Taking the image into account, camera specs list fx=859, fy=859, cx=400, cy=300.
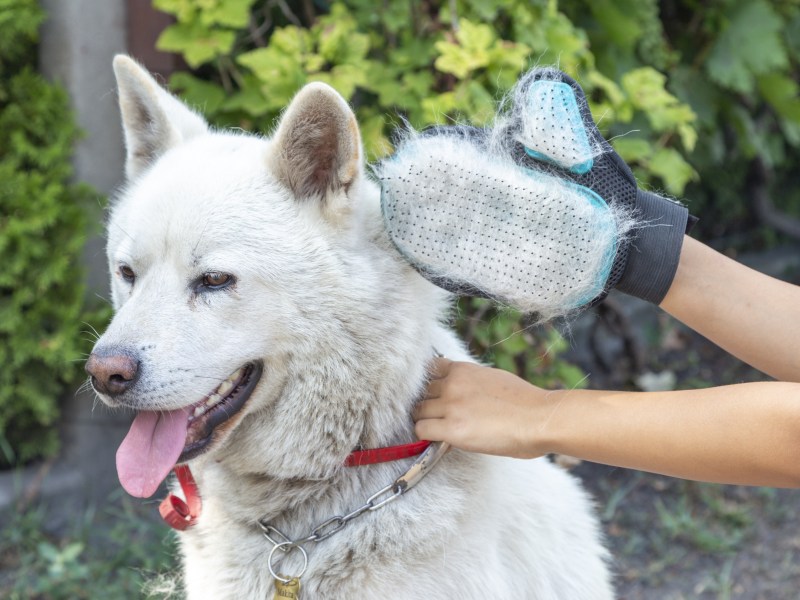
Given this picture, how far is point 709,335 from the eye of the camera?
2.07 metres

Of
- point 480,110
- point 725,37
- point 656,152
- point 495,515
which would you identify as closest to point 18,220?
point 480,110

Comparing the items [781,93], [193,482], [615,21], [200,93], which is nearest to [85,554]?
[193,482]

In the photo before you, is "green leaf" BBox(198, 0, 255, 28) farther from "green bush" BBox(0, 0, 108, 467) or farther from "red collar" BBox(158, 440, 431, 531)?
"red collar" BBox(158, 440, 431, 531)

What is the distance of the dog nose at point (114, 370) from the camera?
69.5 inches

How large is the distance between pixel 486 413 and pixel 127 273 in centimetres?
89

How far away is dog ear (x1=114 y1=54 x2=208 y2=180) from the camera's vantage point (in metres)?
2.15

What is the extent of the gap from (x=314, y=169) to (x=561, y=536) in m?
1.10

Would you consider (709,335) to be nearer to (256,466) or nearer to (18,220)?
(256,466)

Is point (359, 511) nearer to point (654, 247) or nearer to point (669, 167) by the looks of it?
point (654, 247)

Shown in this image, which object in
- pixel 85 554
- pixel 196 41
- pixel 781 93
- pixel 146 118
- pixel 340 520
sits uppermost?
pixel 146 118

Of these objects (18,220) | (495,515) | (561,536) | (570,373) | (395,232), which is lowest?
(570,373)

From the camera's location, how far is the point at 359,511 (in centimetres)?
193

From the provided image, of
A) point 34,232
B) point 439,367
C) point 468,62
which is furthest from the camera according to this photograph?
point 34,232

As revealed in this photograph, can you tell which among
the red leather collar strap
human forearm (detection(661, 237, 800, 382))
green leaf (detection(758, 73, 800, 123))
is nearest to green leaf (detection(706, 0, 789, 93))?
green leaf (detection(758, 73, 800, 123))
